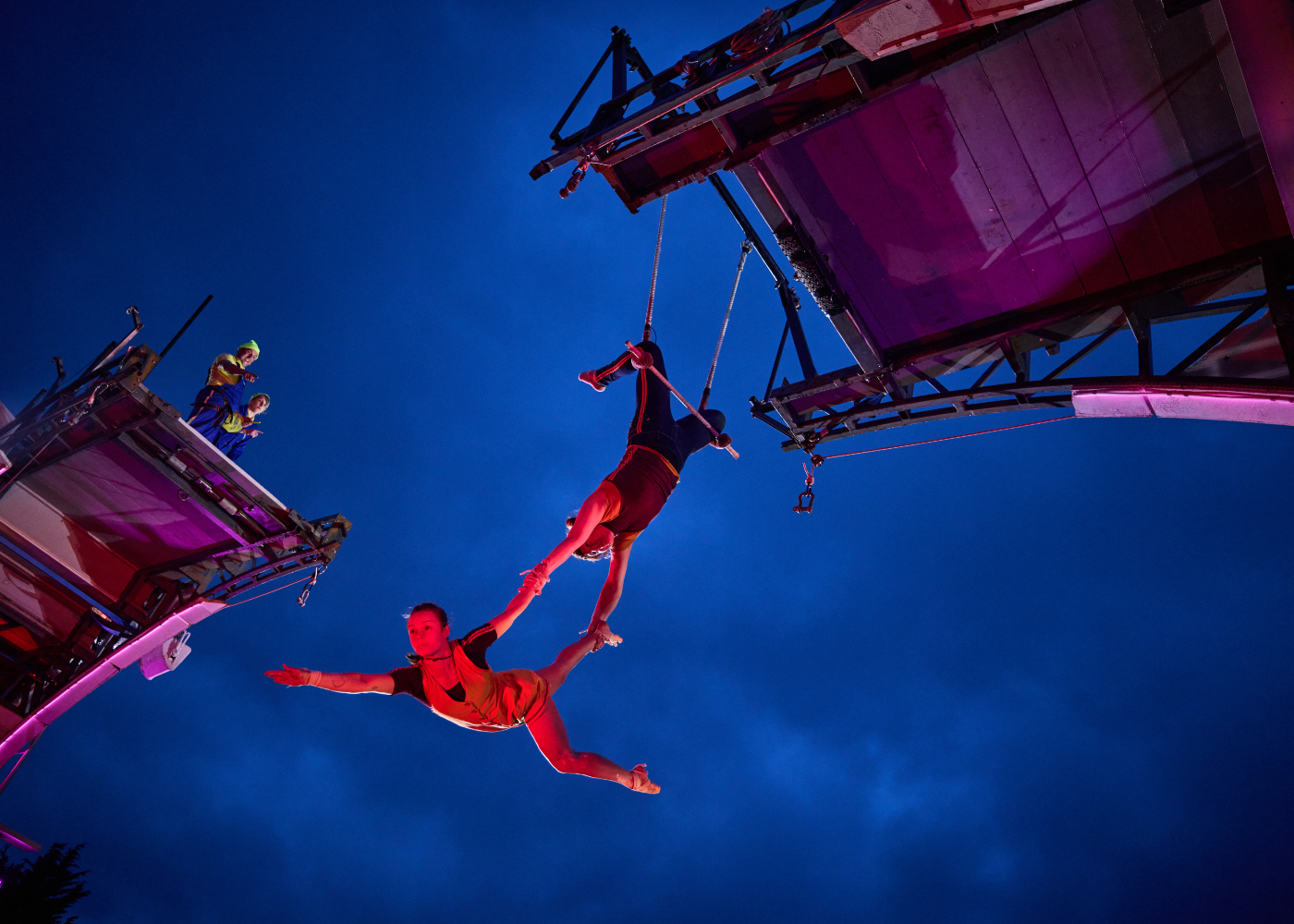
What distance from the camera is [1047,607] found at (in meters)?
47.0

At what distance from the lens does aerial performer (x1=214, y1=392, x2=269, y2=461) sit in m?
9.51

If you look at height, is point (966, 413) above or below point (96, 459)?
above

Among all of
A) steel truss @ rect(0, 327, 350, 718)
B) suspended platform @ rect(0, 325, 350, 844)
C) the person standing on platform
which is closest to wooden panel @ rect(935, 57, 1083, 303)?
steel truss @ rect(0, 327, 350, 718)

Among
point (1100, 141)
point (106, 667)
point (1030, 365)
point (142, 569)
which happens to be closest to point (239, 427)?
point (142, 569)

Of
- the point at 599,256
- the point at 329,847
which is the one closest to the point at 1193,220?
the point at 329,847

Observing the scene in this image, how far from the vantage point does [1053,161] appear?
6.08 metres

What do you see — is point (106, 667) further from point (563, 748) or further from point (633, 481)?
point (633, 481)

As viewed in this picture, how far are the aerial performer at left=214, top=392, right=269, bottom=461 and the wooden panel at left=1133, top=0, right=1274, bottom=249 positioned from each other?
9.22 m

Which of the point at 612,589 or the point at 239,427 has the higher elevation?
the point at 239,427

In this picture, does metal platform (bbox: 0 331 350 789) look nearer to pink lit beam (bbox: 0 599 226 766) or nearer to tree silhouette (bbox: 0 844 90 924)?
pink lit beam (bbox: 0 599 226 766)

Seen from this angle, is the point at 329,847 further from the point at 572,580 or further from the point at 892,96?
the point at 892,96

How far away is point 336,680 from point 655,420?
3292 millimetres

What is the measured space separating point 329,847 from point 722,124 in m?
37.9

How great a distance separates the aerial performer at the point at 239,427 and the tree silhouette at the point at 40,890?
25.1 feet
